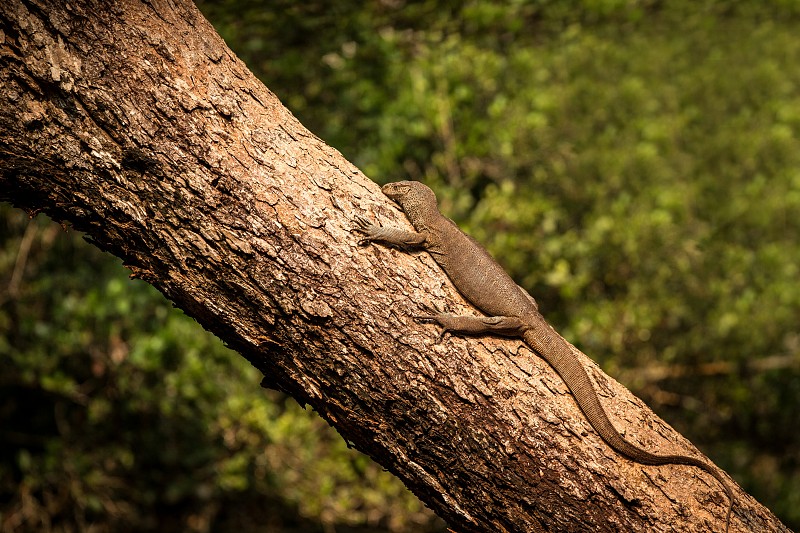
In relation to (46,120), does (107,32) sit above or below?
above

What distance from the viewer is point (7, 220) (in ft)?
25.0

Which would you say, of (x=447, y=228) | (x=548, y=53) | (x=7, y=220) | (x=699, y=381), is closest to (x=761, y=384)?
(x=699, y=381)

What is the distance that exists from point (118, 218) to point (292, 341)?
97 cm

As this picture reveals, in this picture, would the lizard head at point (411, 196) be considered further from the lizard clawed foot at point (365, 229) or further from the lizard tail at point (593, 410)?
the lizard tail at point (593, 410)

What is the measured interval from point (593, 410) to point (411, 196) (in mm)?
1973

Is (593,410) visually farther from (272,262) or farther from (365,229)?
(272,262)

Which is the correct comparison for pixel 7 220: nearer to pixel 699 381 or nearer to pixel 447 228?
pixel 447 228

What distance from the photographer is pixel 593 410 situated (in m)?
3.57

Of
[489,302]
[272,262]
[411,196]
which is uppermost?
[411,196]

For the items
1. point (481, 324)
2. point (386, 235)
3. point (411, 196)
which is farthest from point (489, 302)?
point (411, 196)

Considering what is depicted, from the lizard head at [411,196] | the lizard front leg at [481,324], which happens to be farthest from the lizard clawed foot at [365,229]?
the lizard head at [411,196]

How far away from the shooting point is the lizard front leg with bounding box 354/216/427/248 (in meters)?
3.56

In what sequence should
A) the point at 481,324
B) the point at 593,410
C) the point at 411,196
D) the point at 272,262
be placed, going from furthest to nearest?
the point at 411,196 → the point at 481,324 → the point at 593,410 → the point at 272,262

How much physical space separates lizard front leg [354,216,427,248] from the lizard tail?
89 centimetres
